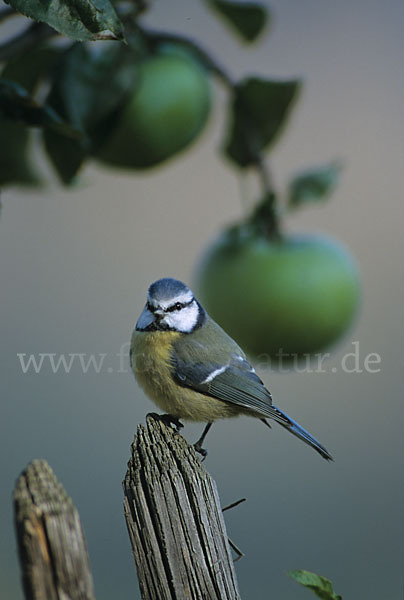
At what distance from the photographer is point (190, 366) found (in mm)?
765

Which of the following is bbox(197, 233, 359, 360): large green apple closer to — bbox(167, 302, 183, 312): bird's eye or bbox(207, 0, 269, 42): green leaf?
bbox(167, 302, 183, 312): bird's eye

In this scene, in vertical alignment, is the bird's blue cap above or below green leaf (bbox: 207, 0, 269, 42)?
below

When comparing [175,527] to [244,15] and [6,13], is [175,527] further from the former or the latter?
[244,15]

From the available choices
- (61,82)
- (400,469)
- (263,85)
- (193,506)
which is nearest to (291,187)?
(263,85)

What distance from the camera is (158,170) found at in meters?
0.78

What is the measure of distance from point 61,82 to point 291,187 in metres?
0.29

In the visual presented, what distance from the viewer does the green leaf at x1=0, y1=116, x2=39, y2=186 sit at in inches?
29.0

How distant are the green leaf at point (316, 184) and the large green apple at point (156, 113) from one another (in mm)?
170

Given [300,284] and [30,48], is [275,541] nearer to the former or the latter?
[300,284]

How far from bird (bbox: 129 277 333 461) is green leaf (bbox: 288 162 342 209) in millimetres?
177


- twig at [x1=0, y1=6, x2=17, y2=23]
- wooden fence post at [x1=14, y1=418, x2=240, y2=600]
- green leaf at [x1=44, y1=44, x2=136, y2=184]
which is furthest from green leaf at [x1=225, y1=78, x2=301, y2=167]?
wooden fence post at [x1=14, y1=418, x2=240, y2=600]

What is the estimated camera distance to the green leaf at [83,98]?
697 mm

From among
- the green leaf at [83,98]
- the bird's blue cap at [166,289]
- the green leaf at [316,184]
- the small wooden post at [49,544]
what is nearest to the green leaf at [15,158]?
the green leaf at [83,98]

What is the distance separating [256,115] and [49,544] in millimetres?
571
